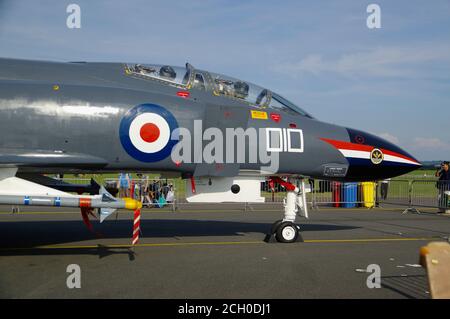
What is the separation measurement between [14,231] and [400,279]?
8638 mm

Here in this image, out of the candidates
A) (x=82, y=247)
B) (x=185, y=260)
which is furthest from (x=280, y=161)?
(x=82, y=247)

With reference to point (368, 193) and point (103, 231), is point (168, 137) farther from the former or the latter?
point (368, 193)

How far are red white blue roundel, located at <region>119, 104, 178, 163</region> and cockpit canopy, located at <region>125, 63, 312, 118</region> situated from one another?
32.6 inches

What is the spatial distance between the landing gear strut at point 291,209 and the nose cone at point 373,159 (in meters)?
0.98

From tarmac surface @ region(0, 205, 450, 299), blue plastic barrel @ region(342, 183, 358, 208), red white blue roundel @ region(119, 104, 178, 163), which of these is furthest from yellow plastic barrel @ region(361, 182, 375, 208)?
red white blue roundel @ region(119, 104, 178, 163)

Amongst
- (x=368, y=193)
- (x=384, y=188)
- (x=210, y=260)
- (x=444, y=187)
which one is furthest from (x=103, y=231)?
(x=384, y=188)

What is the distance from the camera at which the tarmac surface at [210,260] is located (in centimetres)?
550

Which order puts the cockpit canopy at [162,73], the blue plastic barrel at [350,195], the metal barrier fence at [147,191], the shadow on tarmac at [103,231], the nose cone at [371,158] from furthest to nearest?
1. the blue plastic barrel at [350,195]
2. the metal barrier fence at [147,191]
3. the nose cone at [371,158]
4. the shadow on tarmac at [103,231]
5. the cockpit canopy at [162,73]

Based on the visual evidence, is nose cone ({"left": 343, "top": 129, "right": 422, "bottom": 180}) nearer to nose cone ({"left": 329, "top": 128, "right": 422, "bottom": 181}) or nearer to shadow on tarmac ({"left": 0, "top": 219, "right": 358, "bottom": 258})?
nose cone ({"left": 329, "top": 128, "right": 422, "bottom": 181})

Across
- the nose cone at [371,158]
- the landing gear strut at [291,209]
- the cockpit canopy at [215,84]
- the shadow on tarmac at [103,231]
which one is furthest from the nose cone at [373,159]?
the shadow on tarmac at [103,231]

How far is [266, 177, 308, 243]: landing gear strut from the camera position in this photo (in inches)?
349

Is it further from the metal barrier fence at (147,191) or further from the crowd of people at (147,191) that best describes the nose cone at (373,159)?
the crowd of people at (147,191)

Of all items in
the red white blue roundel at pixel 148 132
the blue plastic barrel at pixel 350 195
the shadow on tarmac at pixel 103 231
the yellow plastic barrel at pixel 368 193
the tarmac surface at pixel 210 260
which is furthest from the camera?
the blue plastic barrel at pixel 350 195
